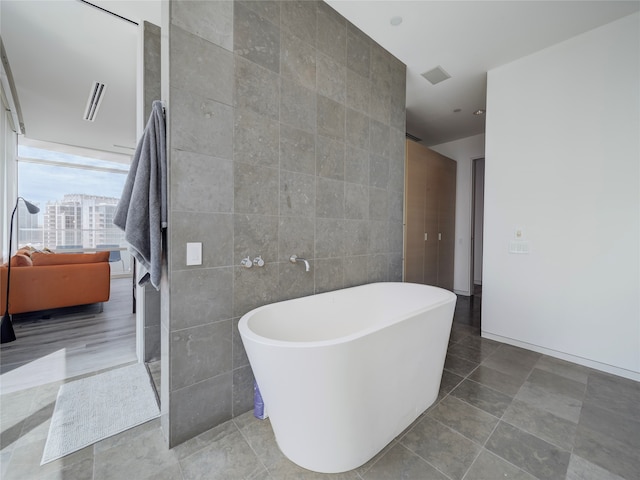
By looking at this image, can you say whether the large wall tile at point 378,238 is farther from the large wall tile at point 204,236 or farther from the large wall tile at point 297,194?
the large wall tile at point 204,236

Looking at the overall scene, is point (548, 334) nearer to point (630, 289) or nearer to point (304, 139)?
point (630, 289)

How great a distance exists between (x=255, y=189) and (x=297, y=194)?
1.07 feet

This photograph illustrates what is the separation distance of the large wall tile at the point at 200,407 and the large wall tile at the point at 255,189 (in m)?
1.01

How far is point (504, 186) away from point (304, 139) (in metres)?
2.16

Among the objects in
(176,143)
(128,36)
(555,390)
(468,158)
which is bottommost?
(555,390)

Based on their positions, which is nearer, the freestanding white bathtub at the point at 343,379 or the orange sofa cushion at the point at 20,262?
the freestanding white bathtub at the point at 343,379

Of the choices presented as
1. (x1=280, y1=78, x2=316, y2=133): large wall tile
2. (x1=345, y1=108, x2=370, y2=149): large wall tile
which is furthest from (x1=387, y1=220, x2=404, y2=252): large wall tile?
Result: (x1=280, y1=78, x2=316, y2=133): large wall tile

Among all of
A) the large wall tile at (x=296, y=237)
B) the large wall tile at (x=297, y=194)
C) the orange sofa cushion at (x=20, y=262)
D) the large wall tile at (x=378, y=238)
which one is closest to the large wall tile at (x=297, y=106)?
the large wall tile at (x=297, y=194)

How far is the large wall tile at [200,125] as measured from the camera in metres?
1.31

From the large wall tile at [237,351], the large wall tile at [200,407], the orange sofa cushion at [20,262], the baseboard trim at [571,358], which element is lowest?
the baseboard trim at [571,358]

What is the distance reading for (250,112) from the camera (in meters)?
1.57

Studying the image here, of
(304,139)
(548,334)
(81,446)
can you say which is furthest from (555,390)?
(81,446)

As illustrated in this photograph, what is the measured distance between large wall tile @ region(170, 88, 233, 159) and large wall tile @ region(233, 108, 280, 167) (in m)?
0.05

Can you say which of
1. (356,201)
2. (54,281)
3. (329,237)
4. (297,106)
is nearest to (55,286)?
(54,281)
